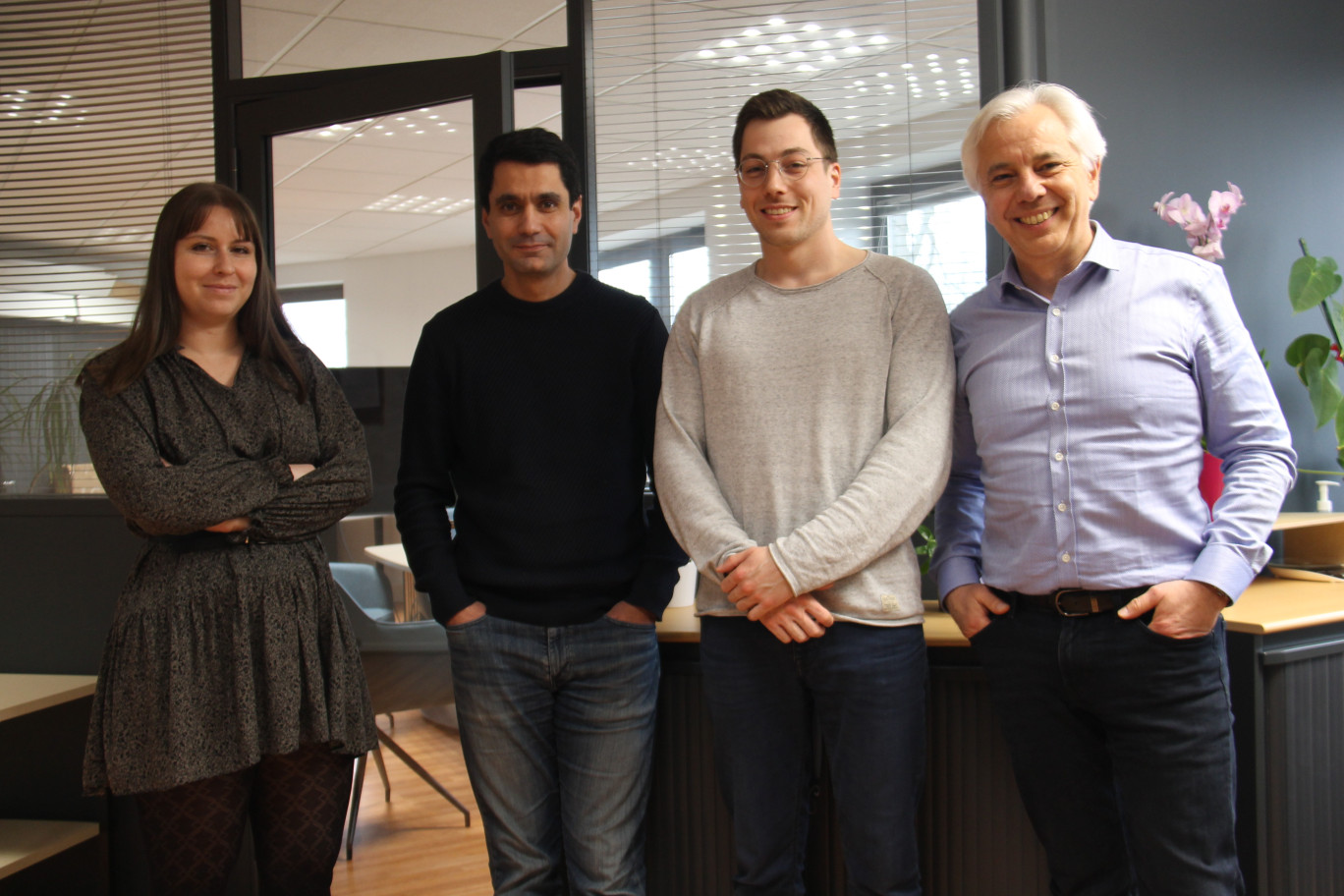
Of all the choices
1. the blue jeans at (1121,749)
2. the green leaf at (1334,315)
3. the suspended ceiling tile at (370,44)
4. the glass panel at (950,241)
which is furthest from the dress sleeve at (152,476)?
the suspended ceiling tile at (370,44)

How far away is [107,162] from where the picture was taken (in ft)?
8.81

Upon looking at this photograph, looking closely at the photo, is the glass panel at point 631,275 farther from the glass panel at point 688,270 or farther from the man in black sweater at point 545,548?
the man in black sweater at point 545,548

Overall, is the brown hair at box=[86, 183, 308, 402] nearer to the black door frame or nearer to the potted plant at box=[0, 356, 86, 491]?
the black door frame

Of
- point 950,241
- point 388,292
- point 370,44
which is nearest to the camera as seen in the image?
point 950,241

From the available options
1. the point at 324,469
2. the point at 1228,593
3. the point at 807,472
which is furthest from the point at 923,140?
the point at 324,469

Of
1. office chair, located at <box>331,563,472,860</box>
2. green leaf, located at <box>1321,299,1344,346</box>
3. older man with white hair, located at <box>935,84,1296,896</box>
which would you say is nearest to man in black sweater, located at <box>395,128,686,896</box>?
older man with white hair, located at <box>935,84,1296,896</box>

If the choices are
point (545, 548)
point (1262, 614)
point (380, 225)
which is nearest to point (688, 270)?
point (545, 548)

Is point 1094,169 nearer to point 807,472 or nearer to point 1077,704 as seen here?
point 807,472

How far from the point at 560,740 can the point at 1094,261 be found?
4.04 feet

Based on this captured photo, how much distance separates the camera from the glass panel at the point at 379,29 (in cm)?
407

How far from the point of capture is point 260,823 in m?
1.75

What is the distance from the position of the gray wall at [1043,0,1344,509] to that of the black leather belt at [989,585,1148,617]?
135 cm

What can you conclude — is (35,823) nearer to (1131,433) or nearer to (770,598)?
(770,598)

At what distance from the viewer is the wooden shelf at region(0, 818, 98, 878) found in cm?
219
